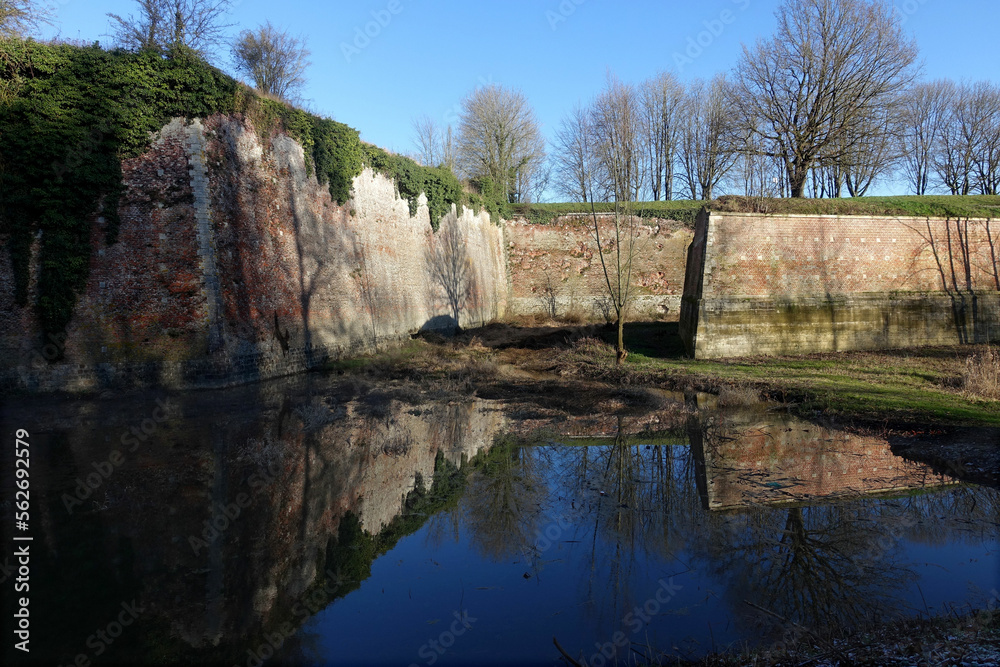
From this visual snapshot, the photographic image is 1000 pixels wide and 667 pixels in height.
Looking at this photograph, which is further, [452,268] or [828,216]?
Result: [452,268]

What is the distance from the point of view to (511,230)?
98.9 feet

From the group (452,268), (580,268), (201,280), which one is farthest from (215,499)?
(580,268)

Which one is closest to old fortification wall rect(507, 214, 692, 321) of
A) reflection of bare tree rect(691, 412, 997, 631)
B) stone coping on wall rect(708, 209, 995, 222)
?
stone coping on wall rect(708, 209, 995, 222)

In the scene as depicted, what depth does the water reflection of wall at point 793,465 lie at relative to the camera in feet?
19.2

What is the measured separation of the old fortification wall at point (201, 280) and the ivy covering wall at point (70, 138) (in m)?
0.29

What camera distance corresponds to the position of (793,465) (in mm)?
6656

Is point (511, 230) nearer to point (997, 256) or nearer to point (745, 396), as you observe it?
point (997, 256)

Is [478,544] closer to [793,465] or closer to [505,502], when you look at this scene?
[505,502]

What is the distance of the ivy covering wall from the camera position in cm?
1141


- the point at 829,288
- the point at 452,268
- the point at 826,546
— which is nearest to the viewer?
the point at 826,546

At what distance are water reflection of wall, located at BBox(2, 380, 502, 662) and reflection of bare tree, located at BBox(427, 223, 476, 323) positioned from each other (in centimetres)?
1249

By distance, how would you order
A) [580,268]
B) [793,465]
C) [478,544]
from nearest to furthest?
[478,544] → [793,465] → [580,268]

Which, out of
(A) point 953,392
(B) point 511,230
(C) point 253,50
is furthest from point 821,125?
(C) point 253,50

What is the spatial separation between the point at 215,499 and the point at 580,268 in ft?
81.9
